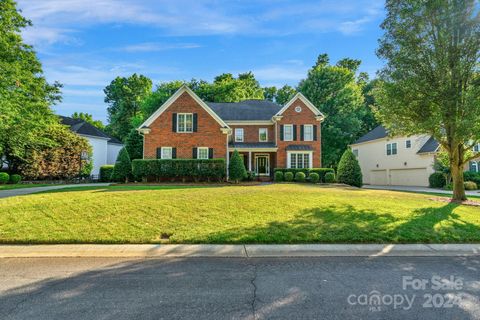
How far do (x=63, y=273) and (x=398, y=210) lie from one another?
1057cm

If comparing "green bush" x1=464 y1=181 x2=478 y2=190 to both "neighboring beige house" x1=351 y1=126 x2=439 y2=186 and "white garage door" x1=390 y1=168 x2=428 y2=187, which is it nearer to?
"neighboring beige house" x1=351 y1=126 x2=439 y2=186

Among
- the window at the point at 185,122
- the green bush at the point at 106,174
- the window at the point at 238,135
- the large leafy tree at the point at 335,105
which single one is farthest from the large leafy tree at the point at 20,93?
the large leafy tree at the point at 335,105

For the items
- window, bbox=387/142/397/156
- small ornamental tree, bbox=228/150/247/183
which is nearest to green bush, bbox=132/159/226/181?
small ornamental tree, bbox=228/150/247/183

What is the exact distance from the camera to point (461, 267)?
18.0 feet

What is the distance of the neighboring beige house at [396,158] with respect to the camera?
96.5 feet

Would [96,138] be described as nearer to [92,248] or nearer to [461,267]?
[92,248]

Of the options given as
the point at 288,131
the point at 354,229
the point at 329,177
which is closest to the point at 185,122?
the point at 288,131

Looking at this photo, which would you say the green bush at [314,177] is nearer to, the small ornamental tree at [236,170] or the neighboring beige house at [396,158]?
the small ornamental tree at [236,170]

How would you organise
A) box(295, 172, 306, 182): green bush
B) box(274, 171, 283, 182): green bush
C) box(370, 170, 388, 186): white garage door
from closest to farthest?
box(295, 172, 306, 182): green bush → box(274, 171, 283, 182): green bush → box(370, 170, 388, 186): white garage door

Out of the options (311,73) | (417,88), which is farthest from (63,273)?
(311,73)

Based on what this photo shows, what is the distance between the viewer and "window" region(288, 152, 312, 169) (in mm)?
28259

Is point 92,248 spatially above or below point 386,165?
below

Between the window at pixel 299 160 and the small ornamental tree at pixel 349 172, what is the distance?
5.64 metres

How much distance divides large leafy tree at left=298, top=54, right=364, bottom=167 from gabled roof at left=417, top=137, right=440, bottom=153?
1001cm
